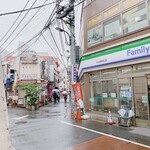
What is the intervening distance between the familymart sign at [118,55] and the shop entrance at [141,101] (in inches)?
47.5

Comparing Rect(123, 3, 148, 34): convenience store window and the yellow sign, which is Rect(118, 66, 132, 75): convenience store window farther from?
the yellow sign

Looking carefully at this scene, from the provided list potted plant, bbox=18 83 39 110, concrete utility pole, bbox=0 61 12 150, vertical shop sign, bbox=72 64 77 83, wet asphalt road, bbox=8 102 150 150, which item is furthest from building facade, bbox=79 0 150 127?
potted plant, bbox=18 83 39 110

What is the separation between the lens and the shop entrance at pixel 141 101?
33.3ft

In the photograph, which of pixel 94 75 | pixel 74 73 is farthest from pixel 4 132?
pixel 74 73

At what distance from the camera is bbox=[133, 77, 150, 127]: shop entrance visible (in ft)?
33.3

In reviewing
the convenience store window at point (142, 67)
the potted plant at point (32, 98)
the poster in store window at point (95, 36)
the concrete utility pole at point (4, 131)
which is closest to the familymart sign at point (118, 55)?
the convenience store window at point (142, 67)

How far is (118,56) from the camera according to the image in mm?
11633

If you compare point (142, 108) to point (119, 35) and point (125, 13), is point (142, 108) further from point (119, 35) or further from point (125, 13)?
point (125, 13)

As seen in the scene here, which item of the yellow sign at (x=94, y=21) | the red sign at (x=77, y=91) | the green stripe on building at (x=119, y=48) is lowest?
the red sign at (x=77, y=91)

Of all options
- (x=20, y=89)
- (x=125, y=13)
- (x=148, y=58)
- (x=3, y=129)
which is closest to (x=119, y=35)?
(x=125, y=13)

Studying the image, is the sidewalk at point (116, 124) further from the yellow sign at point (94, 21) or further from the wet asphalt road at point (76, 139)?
the yellow sign at point (94, 21)

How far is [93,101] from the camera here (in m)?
14.5

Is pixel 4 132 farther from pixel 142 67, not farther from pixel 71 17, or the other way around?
pixel 71 17

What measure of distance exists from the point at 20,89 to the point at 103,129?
1832 centimetres
